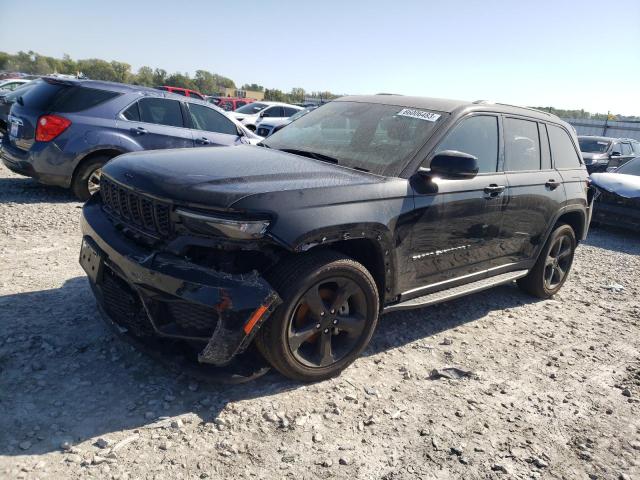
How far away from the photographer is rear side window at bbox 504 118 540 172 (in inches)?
170

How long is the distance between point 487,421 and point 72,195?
6.64 metres

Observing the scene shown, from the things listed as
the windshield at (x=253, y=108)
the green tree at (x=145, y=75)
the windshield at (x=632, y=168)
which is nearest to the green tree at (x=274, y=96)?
the green tree at (x=145, y=75)

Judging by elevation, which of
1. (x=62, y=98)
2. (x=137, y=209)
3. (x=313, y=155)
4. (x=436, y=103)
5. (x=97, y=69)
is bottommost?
(x=137, y=209)

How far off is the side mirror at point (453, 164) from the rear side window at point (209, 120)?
18.0 feet

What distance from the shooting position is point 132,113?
7.30 metres

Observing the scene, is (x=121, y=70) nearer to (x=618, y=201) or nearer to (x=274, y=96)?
(x=274, y=96)

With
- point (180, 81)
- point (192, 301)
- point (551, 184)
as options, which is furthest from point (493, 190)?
point (180, 81)

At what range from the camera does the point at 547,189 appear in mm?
4672

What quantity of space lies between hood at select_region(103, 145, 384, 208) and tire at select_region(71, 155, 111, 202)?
158 inches

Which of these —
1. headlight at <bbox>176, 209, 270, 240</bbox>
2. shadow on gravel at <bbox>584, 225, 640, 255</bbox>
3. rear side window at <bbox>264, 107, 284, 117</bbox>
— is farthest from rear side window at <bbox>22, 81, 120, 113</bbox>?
rear side window at <bbox>264, 107, 284, 117</bbox>

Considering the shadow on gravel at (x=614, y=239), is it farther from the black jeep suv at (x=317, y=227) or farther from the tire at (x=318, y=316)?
the tire at (x=318, y=316)

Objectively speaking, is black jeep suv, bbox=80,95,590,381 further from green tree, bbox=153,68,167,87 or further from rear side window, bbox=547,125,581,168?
green tree, bbox=153,68,167,87

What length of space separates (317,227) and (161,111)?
225 inches

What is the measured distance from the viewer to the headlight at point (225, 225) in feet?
8.47
